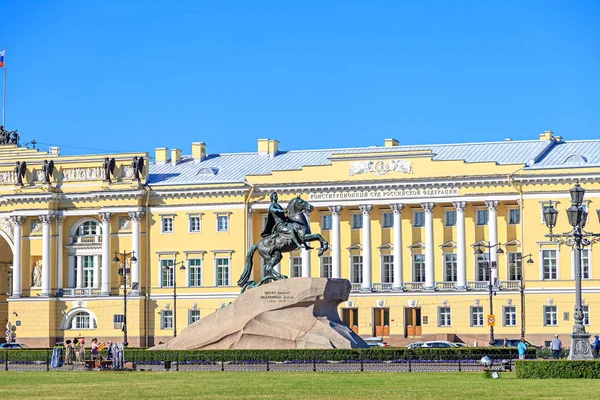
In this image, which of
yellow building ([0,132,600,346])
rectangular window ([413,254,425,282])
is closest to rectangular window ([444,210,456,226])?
yellow building ([0,132,600,346])

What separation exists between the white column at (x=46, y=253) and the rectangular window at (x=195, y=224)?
35.3 feet

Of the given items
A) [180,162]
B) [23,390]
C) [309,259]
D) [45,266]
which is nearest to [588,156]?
[309,259]

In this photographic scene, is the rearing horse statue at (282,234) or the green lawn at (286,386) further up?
the rearing horse statue at (282,234)

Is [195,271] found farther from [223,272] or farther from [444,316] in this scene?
[444,316]

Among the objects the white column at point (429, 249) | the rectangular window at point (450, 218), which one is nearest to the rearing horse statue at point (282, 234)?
the white column at point (429, 249)

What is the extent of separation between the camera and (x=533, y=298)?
95938 mm

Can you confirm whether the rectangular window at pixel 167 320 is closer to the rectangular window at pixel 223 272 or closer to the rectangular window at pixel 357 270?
the rectangular window at pixel 223 272

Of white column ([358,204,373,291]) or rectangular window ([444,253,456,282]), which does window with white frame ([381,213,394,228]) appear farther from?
rectangular window ([444,253,456,282])

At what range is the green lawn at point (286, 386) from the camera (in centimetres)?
3762

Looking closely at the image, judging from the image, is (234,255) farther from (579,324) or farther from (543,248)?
(579,324)

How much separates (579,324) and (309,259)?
197 feet

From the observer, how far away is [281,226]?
57.2m

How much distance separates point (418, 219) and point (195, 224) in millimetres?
16689

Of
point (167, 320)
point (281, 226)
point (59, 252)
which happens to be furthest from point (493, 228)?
point (281, 226)
